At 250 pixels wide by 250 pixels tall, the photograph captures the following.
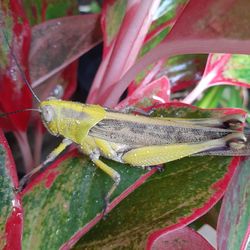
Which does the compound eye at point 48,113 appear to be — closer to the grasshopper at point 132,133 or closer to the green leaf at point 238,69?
the grasshopper at point 132,133

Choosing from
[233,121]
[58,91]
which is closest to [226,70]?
[233,121]

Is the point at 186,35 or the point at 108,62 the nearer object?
the point at 186,35

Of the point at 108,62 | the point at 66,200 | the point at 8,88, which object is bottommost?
the point at 66,200

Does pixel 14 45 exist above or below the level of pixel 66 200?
above

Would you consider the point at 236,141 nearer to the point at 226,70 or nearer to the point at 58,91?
the point at 226,70

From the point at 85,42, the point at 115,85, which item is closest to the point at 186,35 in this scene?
the point at 115,85

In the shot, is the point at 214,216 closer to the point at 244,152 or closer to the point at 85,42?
the point at 244,152
